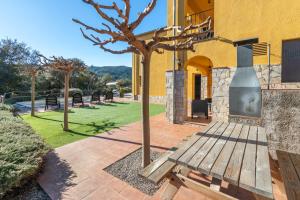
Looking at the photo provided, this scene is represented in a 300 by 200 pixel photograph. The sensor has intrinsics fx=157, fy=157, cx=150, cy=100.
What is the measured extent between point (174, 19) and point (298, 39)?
16.3 ft

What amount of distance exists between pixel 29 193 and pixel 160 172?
268 cm

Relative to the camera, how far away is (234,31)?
6.68 m

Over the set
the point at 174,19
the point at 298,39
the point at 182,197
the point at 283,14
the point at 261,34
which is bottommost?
the point at 182,197

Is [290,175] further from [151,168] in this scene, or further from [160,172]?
[151,168]

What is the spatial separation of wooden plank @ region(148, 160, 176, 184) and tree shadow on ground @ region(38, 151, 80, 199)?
186cm

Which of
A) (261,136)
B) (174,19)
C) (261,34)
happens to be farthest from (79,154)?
(261,34)

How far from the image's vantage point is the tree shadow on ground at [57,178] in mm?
3057

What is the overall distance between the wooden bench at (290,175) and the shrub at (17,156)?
168 inches

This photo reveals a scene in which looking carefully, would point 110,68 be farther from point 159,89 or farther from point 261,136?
point 261,136

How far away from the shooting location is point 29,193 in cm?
306

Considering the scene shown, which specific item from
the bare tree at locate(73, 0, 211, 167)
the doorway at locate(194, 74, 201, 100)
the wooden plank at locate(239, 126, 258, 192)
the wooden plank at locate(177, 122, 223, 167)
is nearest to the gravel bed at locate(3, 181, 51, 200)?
the bare tree at locate(73, 0, 211, 167)

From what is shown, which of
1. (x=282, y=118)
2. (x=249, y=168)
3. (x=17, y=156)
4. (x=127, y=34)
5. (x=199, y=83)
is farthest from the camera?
(x=199, y=83)

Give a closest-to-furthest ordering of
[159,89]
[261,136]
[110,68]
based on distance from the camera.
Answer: [261,136]
[159,89]
[110,68]

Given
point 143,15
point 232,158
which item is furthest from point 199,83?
point 232,158
